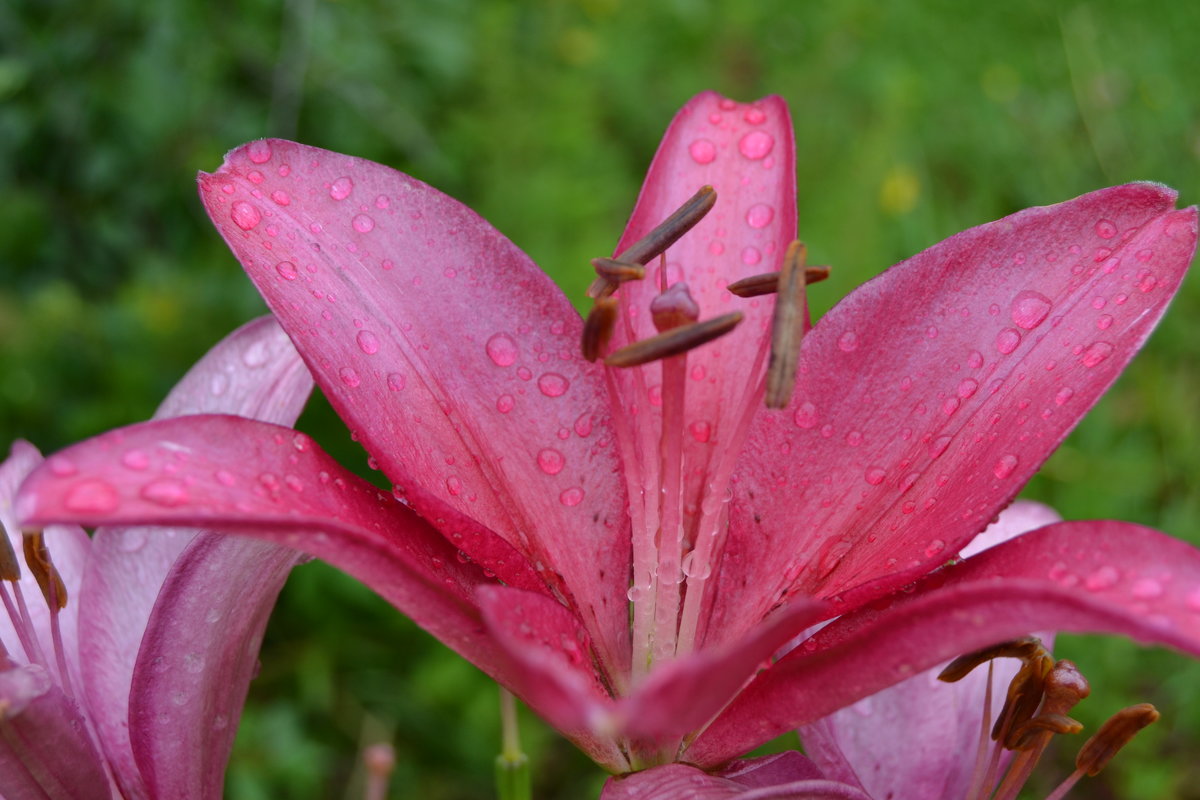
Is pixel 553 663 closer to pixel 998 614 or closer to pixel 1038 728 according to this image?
pixel 998 614

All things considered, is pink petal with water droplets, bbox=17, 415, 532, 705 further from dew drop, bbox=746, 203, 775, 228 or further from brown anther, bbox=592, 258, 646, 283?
dew drop, bbox=746, 203, 775, 228

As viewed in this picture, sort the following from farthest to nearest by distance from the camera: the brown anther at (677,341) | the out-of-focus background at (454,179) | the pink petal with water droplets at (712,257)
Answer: the out-of-focus background at (454,179) → the pink petal with water droplets at (712,257) → the brown anther at (677,341)

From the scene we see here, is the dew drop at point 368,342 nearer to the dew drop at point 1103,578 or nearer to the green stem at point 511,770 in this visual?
the green stem at point 511,770

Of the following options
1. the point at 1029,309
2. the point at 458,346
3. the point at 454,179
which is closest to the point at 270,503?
the point at 458,346

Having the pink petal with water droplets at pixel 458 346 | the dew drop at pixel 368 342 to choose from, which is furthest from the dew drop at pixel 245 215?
the dew drop at pixel 368 342

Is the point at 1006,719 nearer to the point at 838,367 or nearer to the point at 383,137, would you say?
the point at 838,367

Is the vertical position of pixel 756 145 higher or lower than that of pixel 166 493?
higher
